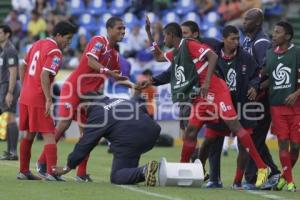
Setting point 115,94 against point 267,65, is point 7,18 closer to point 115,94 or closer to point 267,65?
point 115,94

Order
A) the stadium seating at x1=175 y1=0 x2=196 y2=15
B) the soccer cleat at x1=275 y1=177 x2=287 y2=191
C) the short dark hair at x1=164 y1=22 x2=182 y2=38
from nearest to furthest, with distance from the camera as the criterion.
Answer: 1. the soccer cleat at x1=275 y1=177 x2=287 y2=191
2. the short dark hair at x1=164 y1=22 x2=182 y2=38
3. the stadium seating at x1=175 y1=0 x2=196 y2=15

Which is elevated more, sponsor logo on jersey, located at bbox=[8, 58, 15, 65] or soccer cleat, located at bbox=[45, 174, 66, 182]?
sponsor logo on jersey, located at bbox=[8, 58, 15, 65]

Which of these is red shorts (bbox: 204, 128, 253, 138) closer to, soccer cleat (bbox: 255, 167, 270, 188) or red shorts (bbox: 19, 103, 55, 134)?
soccer cleat (bbox: 255, 167, 270, 188)

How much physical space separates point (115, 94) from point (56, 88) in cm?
202

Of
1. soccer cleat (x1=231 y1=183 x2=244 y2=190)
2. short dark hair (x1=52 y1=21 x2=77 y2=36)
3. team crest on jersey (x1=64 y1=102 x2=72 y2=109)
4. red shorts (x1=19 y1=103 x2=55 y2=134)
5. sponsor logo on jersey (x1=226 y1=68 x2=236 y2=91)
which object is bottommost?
soccer cleat (x1=231 y1=183 x2=244 y2=190)

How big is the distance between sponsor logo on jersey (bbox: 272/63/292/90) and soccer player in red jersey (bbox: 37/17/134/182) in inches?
72.8

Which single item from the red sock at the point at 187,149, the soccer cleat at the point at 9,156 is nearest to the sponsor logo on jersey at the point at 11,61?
the soccer cleat at the point at 9,156

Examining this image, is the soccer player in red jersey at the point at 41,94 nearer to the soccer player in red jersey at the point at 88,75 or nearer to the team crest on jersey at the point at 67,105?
the soccer player in red jersey at the point at 88,75

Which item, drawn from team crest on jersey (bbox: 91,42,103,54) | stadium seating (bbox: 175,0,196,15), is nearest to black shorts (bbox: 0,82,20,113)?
team crest on jersey (bbox: 91,42,103,54)

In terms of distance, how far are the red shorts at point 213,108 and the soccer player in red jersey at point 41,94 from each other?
1.75m

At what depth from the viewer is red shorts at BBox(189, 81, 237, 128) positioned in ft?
40.0

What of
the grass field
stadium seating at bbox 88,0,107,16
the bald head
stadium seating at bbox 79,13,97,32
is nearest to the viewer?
the grass field

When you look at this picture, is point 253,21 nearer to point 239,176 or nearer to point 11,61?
point 239,176

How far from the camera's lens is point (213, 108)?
1230cm
